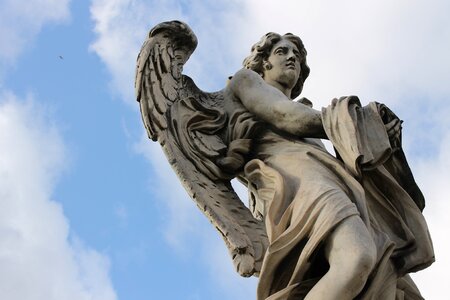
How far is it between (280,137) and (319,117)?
1.32 feet

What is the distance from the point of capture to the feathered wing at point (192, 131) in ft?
27.3

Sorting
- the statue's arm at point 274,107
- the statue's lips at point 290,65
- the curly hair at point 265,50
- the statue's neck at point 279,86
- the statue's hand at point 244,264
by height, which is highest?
the curly hair at point 265,50

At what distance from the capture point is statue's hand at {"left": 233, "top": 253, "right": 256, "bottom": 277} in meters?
7.89

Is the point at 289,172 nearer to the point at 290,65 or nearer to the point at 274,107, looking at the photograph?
the point at 274,107

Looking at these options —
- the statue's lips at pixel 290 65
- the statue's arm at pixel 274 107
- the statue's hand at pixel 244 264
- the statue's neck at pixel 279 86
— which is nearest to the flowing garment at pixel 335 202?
the statue's arm at pixel 274 107

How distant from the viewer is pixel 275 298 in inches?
293

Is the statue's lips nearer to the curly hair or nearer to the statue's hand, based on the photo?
the curly hair

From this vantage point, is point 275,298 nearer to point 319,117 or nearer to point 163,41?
point 319,117

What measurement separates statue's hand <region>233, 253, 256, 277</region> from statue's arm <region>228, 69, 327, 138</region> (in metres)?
1.08

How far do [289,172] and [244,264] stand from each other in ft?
2.45

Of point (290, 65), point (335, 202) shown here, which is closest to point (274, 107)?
point (290, 65)

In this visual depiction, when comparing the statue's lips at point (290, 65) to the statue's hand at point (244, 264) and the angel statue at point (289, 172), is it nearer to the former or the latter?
the angel statue at point (289, 172)

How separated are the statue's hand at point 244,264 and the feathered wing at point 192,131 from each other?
8cm

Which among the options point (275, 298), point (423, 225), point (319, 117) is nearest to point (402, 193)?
point (423, 225)
